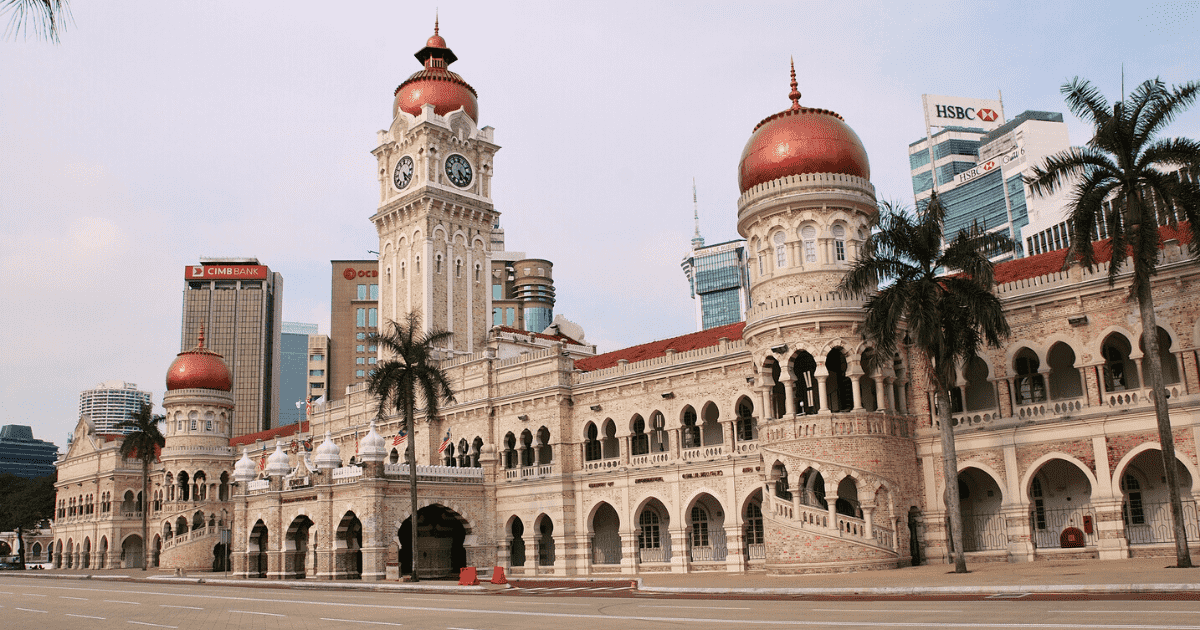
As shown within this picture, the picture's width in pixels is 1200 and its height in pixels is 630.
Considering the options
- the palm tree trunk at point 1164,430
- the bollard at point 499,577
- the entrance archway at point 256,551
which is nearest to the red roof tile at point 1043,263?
the palm tree trunk at point 1164,430

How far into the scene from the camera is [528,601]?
25.0 metres

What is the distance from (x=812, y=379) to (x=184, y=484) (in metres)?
50.4

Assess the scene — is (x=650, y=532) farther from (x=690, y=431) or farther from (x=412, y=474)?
(x=412, y=474)

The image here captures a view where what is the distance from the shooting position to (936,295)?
97.6 feet

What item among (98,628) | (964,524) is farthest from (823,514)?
(98,628)

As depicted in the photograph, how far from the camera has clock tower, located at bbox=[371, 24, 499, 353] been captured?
181 ft

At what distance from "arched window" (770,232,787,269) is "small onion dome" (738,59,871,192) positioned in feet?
6.66

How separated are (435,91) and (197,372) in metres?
28.6

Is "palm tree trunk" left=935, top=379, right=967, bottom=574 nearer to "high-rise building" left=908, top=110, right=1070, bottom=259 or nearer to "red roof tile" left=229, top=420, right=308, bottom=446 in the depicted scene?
"red roof tile" left=229, top=420, right=308, bottom=446

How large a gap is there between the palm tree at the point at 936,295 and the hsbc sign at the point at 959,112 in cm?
15263

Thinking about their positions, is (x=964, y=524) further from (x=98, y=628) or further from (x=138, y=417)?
(x=138, y=417)

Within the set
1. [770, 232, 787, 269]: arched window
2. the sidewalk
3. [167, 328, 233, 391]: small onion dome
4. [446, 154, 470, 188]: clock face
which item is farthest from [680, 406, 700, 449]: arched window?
[167, 328, 233, 391]: small onion dome

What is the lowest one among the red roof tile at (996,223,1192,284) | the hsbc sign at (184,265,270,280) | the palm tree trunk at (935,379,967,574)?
the palm tree trunk at (935,379,967,574)

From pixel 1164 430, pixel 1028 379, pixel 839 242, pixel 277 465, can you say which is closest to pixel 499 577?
pixel 839 242
